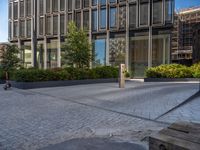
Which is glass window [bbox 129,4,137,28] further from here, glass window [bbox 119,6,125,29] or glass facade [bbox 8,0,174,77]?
glass window [bbox 119,6,125,29]

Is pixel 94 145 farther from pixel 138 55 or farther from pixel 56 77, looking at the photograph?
pixel 138 55

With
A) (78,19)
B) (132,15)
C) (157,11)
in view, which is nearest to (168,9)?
(157,11)

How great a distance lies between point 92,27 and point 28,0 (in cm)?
1458

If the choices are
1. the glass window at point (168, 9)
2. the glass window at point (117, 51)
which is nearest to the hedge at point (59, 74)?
A: the glass window at point (117, 51)

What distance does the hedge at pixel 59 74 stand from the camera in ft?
56.4

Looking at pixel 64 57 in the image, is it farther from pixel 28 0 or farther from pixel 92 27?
pixel 28 0

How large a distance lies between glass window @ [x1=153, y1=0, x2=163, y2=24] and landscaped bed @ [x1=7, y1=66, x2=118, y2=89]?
12.7 meters

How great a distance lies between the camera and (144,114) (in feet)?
26.5

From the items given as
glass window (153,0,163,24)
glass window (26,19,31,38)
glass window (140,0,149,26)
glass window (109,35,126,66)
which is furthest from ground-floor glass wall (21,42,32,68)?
glass window (153,0,163,24)

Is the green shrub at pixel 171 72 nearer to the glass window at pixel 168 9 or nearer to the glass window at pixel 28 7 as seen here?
the glass window at pixel 168 9

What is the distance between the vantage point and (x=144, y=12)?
33.2 m

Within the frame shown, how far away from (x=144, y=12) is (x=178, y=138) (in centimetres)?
3152

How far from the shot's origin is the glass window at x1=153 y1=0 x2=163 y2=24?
32.2m

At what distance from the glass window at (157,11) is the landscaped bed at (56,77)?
12.7m
